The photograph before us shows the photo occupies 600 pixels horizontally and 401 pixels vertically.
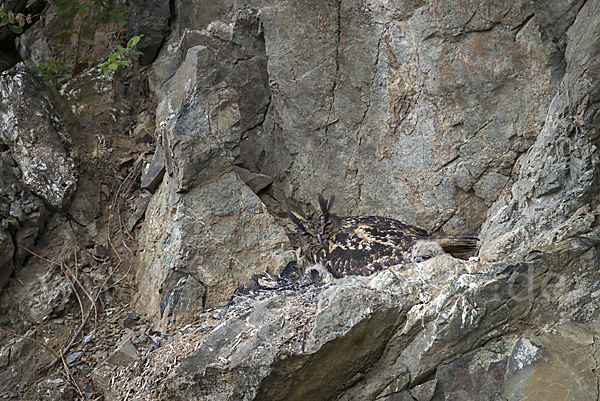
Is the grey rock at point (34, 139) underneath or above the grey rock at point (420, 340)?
above

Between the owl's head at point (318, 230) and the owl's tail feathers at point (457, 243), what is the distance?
3.35 feet

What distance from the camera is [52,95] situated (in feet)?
18.9

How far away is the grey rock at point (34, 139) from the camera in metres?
5.23

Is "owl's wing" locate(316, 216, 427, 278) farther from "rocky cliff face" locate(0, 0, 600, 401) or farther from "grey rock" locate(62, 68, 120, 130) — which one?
"grey rock" locate(62, 68, 120, 130)

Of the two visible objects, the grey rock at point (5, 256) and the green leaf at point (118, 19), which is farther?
the green leaf at point (118, 19)

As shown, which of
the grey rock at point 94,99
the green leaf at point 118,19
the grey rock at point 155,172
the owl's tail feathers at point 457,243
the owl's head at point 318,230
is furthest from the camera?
the green leaf at point 118,19

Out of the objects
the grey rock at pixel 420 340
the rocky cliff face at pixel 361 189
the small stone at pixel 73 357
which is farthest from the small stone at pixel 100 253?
the grey rock at pixel 420 340

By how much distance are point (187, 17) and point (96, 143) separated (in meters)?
1.98

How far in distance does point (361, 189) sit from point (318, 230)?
3.18 ft

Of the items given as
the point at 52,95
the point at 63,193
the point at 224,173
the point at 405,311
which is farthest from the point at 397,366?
the point at 52,95

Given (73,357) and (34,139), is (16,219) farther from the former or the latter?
(73,357)

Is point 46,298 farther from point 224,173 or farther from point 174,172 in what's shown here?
point 224,173

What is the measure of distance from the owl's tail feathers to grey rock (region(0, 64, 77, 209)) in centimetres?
384

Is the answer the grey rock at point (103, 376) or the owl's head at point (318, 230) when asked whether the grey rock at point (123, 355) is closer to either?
the grey rock at point (103, 376)
